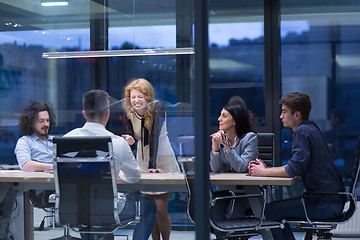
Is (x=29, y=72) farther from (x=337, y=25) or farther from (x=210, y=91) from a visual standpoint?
(x=337, y=25)

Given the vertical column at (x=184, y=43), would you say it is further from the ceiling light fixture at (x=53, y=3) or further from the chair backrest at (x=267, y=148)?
the chair backrest at (x=267, y=148)

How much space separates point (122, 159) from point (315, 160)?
1478 millimetres

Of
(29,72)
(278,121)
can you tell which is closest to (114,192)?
(29,72)

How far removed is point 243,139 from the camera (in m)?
4.77

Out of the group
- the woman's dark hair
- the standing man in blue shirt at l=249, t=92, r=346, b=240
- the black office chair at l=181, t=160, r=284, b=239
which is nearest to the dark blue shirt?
the standing man in blue shirt at l=249, t=92, r=346, b=240

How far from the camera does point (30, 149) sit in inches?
169

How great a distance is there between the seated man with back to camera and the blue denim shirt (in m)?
0.25

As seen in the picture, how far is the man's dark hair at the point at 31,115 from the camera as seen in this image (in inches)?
167

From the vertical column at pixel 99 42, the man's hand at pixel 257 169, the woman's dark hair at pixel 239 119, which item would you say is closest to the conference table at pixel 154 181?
the man's hand at pixel 257 169

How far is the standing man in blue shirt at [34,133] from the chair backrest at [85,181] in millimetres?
298

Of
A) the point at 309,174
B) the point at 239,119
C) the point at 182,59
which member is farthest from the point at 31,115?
the point at 309,174

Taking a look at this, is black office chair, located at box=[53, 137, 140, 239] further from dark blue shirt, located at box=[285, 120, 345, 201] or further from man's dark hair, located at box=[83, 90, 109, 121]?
dark blue shirt, located at box=[285, 120, 345, 201]

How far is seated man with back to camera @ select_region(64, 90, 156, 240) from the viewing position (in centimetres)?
392

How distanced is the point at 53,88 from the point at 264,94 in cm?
319
